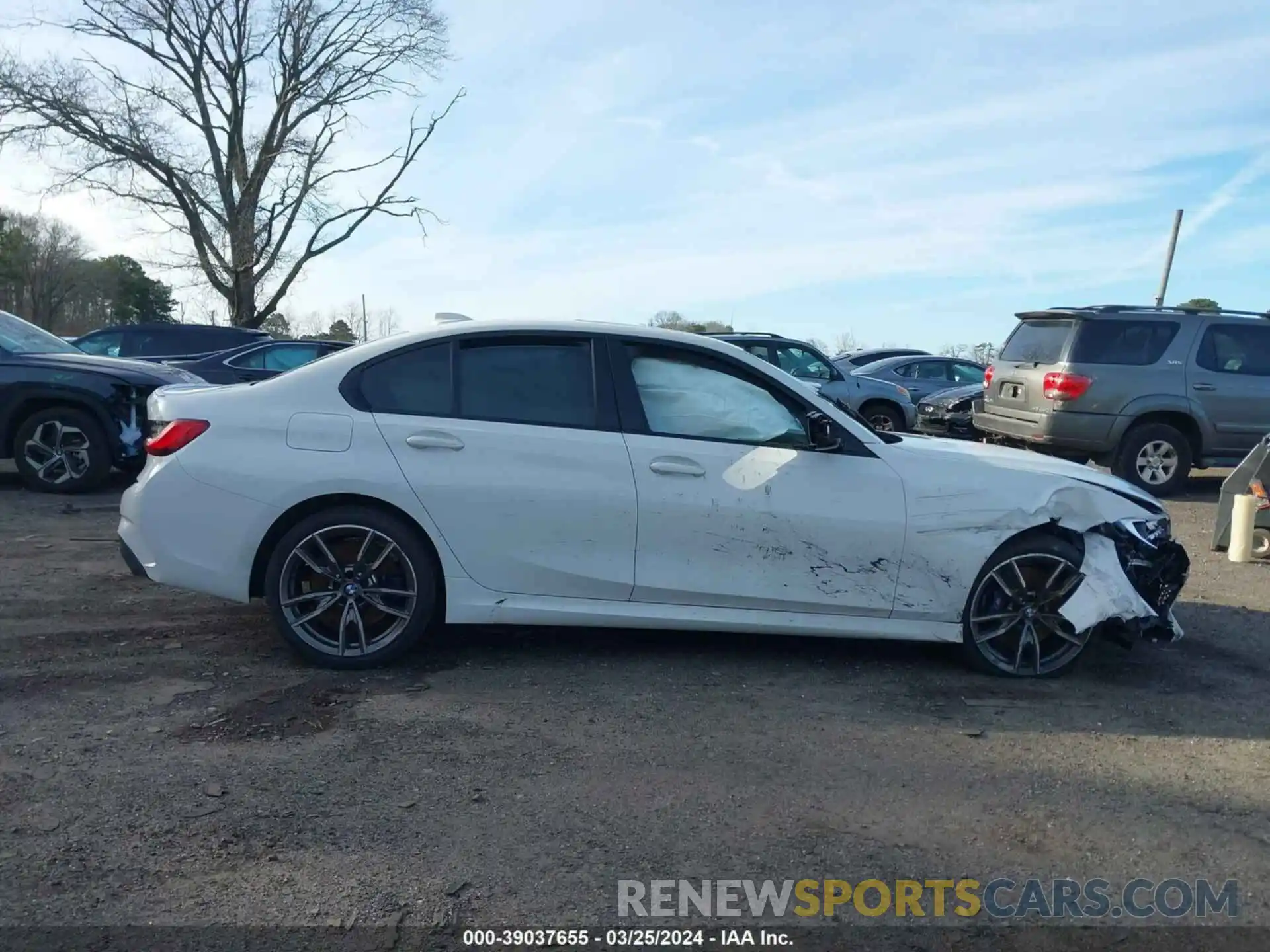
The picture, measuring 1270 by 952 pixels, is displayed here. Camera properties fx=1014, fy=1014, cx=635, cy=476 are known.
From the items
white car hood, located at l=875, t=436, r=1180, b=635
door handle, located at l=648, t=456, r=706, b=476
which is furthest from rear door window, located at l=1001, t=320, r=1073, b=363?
door handle, located at l=648, t=456, r=706, b=476

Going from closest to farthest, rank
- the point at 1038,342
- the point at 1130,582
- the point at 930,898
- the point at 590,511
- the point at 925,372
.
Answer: the point at 930,898 → the point at 590,511 → the point at 1130,582 → the point at 1038,342 → the point at 925,372

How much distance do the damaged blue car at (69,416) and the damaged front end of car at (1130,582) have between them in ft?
25.0

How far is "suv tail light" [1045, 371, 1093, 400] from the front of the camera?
10.1 metres

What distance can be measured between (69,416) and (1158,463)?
10500 millimetres

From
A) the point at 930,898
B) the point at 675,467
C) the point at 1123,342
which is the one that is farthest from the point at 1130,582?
the point at 1123,342

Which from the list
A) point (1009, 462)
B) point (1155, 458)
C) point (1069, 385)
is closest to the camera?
point (1009, 462)

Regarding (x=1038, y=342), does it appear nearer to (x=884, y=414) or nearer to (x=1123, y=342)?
(x=1123, y=342)

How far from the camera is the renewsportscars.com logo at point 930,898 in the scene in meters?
2.83

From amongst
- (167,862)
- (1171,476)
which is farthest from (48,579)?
(1171,476)

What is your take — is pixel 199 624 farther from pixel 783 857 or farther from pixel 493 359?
pixel 783 857

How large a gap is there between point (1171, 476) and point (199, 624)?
949 centimetres

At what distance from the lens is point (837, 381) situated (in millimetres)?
15000

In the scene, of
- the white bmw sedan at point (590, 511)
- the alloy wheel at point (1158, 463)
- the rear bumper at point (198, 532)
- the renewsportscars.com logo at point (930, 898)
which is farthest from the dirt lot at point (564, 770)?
the alloy wheel at point (1158, 463)

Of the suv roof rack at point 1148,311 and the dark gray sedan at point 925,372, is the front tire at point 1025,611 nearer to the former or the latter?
the suv roof rack at point 1148,311
